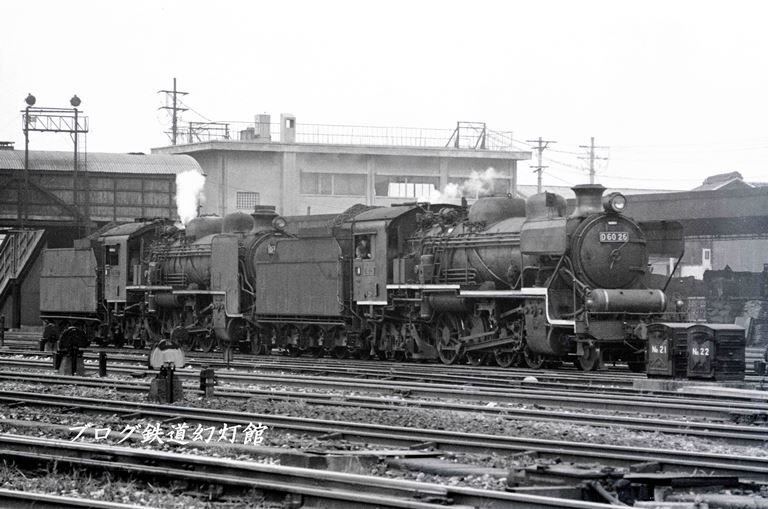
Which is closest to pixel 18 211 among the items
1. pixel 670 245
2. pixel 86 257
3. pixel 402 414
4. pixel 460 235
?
pixel 86 257

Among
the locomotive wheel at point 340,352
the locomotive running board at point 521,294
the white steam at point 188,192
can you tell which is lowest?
the locomotive wheel at point 340,352

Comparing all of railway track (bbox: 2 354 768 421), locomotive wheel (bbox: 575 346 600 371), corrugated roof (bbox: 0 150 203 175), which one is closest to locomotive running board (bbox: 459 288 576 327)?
locomotive wheel (bbox: 575 346 600 371)

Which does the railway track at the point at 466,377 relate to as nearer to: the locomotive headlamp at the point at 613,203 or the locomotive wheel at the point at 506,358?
the locomotive wheel at the point at 506,358

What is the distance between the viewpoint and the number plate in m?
20.4

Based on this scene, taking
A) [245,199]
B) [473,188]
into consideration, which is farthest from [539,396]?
[245,199]

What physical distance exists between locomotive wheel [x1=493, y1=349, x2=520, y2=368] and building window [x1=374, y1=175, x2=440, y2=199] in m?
40.3

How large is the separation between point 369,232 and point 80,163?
2552cm

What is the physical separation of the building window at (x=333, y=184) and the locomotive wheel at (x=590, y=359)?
41050mm

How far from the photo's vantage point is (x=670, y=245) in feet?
70.9

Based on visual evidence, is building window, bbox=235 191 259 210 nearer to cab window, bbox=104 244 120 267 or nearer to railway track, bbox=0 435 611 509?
cab window, bbox=104 244 120 267

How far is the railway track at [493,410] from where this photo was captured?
11.7 metres

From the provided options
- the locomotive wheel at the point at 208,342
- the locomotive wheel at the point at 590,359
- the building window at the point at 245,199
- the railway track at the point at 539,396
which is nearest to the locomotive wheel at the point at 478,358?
the locomotive wheel at the point at 590,359

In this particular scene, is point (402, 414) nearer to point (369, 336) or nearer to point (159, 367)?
point (159, 367)

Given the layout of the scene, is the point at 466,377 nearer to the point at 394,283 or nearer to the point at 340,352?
the point at 394,283
